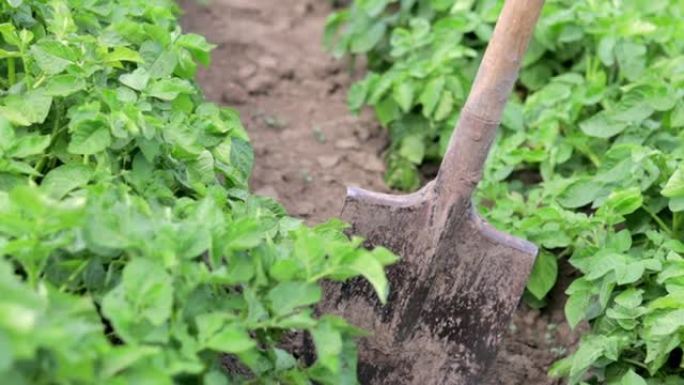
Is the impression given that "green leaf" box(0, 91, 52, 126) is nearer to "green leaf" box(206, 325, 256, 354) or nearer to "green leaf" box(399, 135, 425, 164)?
"green leaf" box(206, 325, 256, 354)

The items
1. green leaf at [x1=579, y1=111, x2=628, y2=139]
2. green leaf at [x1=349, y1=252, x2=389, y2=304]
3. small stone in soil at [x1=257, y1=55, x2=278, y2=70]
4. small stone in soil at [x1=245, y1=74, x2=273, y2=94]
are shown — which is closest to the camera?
green leaf at [x1=349, y1=252, x2=389, y2=304]

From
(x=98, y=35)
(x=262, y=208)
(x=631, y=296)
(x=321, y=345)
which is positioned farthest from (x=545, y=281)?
(x=98, y=35)

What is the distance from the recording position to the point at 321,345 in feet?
7.25

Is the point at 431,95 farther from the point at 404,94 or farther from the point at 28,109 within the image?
the point at 28,109

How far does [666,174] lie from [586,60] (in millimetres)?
820

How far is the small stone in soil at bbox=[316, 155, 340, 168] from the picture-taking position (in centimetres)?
384

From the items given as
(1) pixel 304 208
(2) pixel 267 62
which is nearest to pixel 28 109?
(1) pixel 304 208

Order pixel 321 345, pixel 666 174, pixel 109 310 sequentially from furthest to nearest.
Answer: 1. pixel 666 174
2. pixel 321 345
3. pixel 109 310

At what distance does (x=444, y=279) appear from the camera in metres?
2.85

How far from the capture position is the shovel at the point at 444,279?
2826 mm

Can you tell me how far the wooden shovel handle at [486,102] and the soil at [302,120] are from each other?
511 mm

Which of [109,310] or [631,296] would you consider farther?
[631,296]

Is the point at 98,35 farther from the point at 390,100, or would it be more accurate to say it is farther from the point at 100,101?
the point at 390,100

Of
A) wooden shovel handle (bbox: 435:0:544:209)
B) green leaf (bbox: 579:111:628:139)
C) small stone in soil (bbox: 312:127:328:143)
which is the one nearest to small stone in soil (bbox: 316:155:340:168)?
small stone in soil (bbox: 312:127:328:143)
